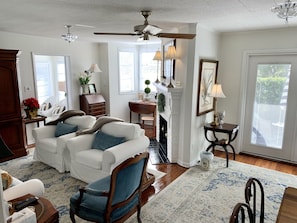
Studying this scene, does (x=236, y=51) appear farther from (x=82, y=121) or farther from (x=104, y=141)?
(x=82, y=121)

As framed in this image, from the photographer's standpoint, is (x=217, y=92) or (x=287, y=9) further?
(x=217, y=92)

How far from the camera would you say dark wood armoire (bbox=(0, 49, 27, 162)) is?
4.07 meters

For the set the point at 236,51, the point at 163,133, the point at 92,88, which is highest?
the point at 236,51

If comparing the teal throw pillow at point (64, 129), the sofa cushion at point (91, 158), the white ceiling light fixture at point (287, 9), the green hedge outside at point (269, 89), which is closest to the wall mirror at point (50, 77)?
the teal throw pillow at point (64, 129)

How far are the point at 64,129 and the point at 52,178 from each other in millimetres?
873

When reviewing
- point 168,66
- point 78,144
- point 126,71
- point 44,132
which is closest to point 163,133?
point 168,66

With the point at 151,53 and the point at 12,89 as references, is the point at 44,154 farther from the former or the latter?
the point at 151,53

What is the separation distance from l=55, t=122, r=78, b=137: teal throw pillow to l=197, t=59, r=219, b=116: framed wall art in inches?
88.0

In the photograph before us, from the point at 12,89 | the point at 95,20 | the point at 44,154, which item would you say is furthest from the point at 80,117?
the point at 95,20

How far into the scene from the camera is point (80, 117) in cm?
422

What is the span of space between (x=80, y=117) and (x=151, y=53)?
3467 mm

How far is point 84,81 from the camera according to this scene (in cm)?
596

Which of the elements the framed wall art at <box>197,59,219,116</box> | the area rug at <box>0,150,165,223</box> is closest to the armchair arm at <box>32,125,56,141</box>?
the area rug at <box>0,150,165,223</box>

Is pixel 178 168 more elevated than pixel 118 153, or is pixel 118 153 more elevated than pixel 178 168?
pixel 118 153
